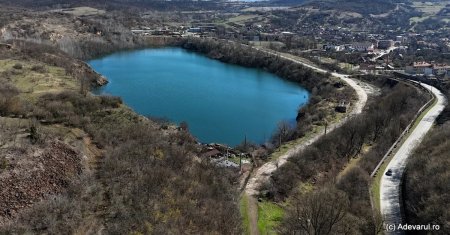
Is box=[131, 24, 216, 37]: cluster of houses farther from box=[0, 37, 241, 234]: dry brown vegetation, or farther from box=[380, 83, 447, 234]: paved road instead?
box=[0, 37, 241, 234]: dry brown vegetation

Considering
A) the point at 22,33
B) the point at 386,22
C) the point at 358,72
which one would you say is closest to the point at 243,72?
the point at 358,72

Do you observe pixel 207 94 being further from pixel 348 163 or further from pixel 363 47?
pixel 363 47

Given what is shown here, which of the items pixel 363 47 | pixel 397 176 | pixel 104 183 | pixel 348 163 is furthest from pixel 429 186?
pixel 363 47

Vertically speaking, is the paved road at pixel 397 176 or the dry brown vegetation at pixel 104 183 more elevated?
the dry brown vegetation at pixel 104 183

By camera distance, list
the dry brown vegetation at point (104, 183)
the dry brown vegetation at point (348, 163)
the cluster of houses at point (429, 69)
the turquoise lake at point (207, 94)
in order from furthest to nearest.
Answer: the cluster of houses at point (429, 69) < the turquoise lake at point (207, 94) < the dry brown vegetation at point (348, 163) < the dry brown vegetation at point (104, 183)

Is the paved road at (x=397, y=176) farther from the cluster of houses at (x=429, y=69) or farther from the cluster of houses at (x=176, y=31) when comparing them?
the cluster of houses at (x=176, y=31)

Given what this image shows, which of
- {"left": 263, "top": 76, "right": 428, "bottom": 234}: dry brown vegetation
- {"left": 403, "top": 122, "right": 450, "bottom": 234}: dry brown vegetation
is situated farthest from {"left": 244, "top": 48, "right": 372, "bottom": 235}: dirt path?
{"left": 403, "top": 122, "right": 450, "bottom": 234}: dry brown vegetation

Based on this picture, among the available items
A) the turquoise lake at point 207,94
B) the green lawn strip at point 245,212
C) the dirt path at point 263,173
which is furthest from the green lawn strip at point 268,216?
the turquoise lake at point 207,94
